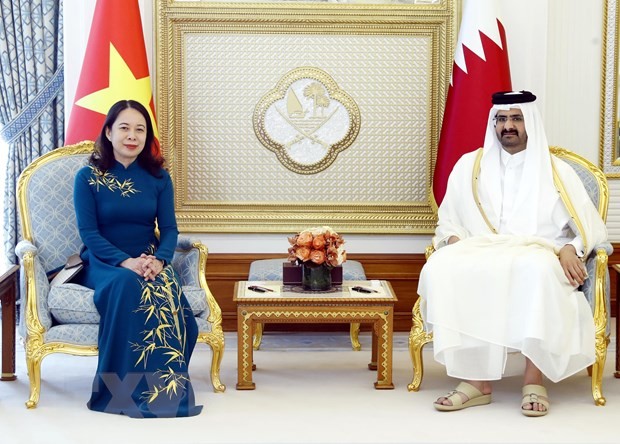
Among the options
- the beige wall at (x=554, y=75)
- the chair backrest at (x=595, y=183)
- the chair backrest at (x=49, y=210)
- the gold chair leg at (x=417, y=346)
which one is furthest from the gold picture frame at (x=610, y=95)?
the chair backrest at (x=49, y=210)

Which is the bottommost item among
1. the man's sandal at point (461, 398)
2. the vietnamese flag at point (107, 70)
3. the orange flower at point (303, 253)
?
the man's sandal at point (461, 398)

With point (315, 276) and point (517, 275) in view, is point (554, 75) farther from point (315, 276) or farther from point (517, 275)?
point (315, 276)

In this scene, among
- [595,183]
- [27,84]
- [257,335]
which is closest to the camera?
[595,183]

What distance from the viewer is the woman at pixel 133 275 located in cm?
445

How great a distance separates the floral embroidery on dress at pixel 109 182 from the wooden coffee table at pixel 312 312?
0.77 metres

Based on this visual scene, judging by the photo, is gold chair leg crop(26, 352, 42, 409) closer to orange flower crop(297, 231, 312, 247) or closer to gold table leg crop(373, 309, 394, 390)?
orange flower crop(297, 231, 312, 247)

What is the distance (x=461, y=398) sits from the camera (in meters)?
4.56

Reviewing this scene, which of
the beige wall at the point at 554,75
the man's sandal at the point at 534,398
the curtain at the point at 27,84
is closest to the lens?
the man's sandal at the point at 534,398

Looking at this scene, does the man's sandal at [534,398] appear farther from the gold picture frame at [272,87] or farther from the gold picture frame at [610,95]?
the gold picture frame at [610,95]

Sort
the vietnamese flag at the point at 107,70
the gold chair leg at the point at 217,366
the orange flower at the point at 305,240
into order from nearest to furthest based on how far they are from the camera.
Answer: the gold chair leg at the point at 217,366
the orange flower at the point at 305,240
the vietnamese flag at the point at 107,70

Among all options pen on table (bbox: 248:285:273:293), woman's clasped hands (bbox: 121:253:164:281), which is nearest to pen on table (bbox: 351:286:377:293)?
pen on table (bbox: 248:285:273:293)

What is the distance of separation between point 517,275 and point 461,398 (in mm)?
643

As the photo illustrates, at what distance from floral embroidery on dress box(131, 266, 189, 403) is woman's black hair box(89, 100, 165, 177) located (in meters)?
0.64

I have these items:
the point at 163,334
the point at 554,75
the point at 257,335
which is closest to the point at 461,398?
the point at 163,334
